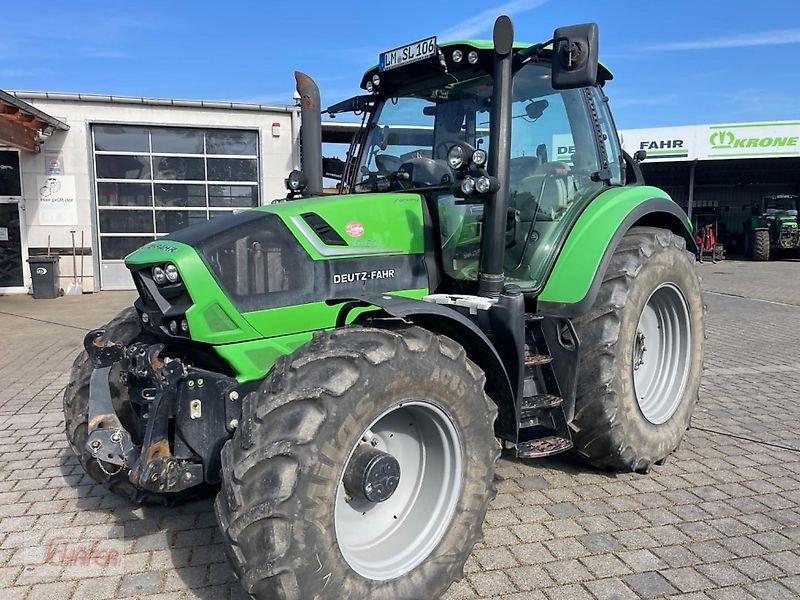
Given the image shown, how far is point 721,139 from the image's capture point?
24.3 meters

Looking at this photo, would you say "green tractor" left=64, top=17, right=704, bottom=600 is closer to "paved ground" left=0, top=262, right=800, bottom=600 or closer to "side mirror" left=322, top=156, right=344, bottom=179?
"paved ground" left=0, top=262, right=800, bottom=600

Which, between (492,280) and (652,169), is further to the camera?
(652,169)

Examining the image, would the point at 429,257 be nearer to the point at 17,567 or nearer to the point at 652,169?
the point at 17,567

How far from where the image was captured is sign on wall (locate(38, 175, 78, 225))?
14.3m

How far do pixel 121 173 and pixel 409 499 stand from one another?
13977 millimetres

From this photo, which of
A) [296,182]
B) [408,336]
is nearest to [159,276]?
[408,336]

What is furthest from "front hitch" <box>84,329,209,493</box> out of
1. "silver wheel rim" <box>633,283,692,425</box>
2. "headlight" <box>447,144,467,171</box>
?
"silver wheel rim" <box>633,283,692,425</box>

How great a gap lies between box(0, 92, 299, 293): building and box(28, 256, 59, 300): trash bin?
0.54 meters

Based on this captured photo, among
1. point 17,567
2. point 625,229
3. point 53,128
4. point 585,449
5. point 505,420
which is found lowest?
point 17,567

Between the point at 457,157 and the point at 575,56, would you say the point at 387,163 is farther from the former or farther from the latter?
the point at 575,56

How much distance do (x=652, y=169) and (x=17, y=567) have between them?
2994 cm

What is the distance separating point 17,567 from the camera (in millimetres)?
3090

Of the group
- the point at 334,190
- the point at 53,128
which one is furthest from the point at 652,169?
the point at 334,190

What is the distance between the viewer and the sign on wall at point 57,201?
14.3 metres
